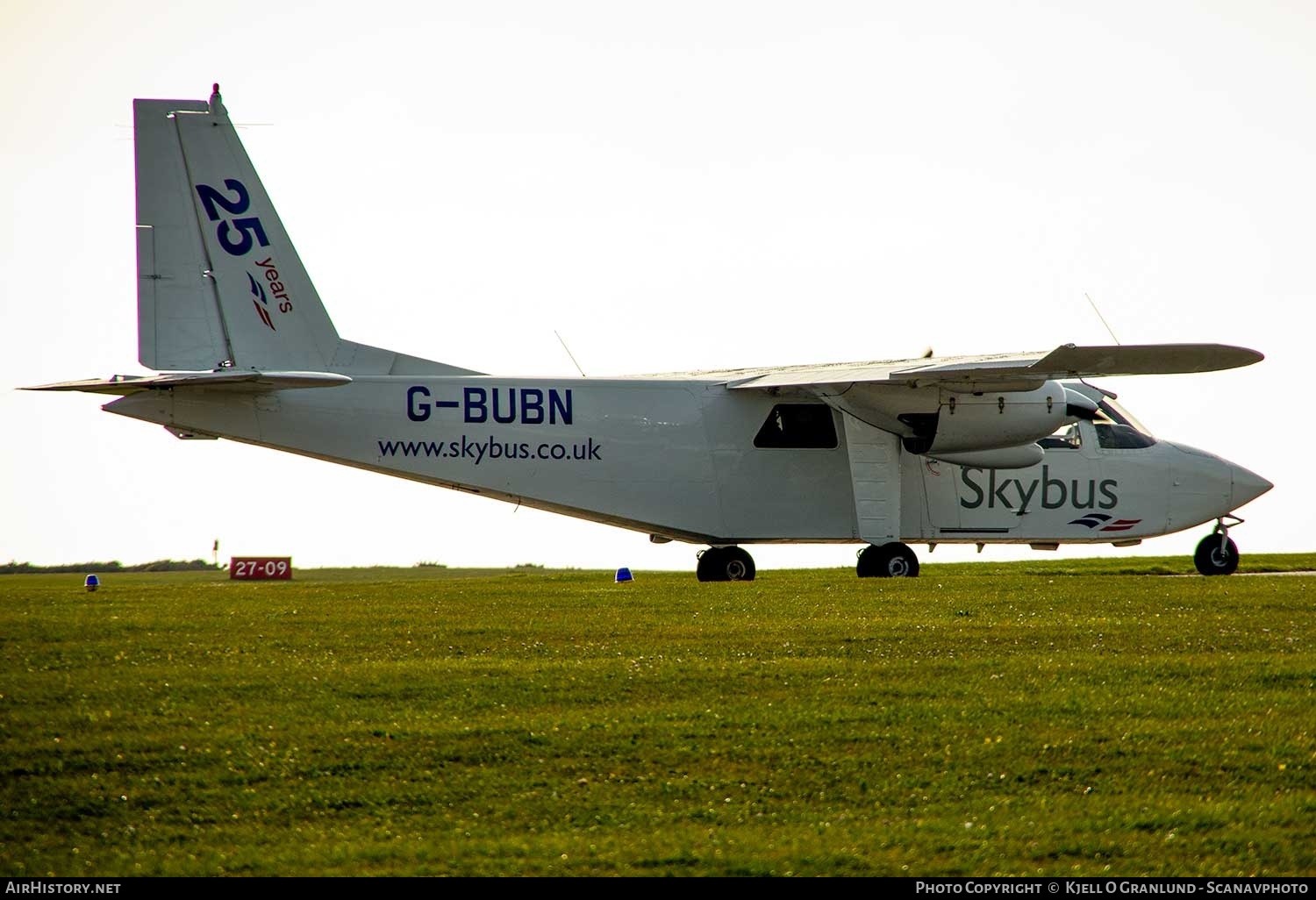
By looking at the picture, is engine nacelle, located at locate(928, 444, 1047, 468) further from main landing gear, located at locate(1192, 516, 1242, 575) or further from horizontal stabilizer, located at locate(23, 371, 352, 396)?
horizontal stabilizer, located at locate(23, 371, 352, 396)

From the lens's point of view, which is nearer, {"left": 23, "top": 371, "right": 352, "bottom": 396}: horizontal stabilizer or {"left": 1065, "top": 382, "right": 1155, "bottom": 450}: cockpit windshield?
{"left": 23, "top": 371, "right": 352, "bottom": 396}: horizontal stabilizer

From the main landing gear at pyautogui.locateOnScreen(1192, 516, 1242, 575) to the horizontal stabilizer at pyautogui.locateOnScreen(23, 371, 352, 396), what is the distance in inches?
636

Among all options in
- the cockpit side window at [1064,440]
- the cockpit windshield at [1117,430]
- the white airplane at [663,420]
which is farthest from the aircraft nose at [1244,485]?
the cockpit side window at [1064,440]

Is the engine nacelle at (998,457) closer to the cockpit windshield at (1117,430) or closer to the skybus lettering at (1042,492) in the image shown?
the skybus lettering at (1042,492)

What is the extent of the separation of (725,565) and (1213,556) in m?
9.55

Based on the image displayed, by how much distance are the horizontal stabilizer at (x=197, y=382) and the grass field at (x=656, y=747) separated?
20.0 feet

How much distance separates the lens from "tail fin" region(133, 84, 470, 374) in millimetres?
21781

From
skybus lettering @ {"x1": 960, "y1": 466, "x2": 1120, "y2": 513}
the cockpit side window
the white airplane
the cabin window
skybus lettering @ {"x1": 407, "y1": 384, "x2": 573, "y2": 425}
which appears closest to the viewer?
the white airplane

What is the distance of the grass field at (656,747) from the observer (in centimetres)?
805

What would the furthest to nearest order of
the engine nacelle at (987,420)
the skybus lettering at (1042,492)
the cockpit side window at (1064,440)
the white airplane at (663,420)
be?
the cockpit side window at (1064,440)
the skybus lettering at (1042,492)
the engine nacelle at (987,420)
the white airplane at (663,420)

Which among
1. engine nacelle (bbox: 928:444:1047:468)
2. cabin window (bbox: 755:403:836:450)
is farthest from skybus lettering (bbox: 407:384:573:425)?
engine nacelle (bbox: 928:444:1047:468)
